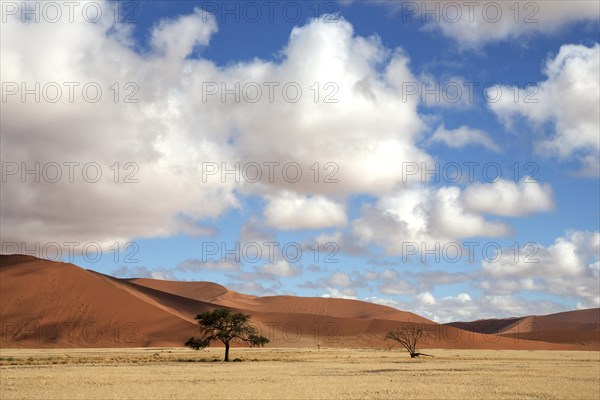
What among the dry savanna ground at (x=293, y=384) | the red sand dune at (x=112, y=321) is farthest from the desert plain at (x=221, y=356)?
the red sand dune at (x=112, y=321)

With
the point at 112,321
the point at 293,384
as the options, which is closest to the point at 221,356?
the point at 293,384

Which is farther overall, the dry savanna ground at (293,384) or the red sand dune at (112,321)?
the red sand dune at (112,321)

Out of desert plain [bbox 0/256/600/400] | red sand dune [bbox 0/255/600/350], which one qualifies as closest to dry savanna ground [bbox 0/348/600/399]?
desert plain [bbox 0/256/600/400]

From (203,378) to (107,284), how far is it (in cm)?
9818

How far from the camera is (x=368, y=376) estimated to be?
4203cm

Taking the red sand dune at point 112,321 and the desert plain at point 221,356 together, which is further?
the red sand dune at point 112,321

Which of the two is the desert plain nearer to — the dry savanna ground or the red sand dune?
the dry savanna ground

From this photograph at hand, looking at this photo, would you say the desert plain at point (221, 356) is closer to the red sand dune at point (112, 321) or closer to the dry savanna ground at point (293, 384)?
A: the dry savanna ground at point (293, 384)

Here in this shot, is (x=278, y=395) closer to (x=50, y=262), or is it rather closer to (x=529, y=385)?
(x=529, y=385)

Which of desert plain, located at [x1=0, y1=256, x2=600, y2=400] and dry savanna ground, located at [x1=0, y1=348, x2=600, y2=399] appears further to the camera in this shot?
desert plain, located at [x1=0, y1=256, x2=600, y2=400]

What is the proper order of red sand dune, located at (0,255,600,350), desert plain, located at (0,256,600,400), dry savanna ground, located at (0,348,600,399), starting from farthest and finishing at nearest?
red sand dune, located at (0,255,600,350)
desert plain, located at (0,256,600,400)
dry savanna ground, located at (0,348,600,399)

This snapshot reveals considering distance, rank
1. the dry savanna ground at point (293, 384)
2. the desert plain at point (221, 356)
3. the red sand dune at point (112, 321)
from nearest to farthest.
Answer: the dry savanna ground at point (293, 384) < the desert plain at point (221, 356) < the red sand dune at point (112, 321)

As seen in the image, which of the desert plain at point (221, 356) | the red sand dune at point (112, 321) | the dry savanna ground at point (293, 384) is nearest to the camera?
the dry savanna ground at point (293, 384)

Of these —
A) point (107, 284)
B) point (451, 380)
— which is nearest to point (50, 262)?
point (107, 284)
